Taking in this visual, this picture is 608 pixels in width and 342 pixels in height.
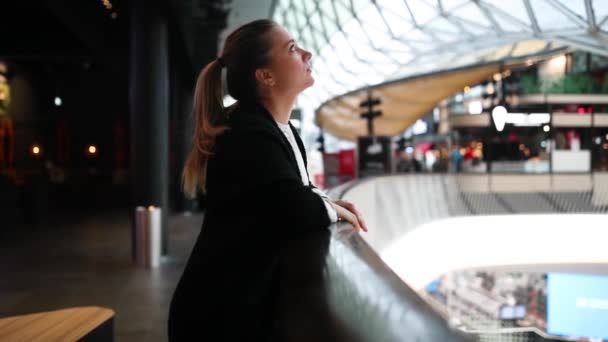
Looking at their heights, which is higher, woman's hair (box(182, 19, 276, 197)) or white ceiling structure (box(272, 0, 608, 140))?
white ceiling structure (box(272, 0, 608, 140))

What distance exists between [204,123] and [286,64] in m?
0.45

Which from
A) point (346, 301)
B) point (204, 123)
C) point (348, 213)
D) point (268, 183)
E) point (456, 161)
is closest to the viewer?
point (346, 301)

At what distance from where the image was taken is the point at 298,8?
121 ft

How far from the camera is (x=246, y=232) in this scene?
1.97m

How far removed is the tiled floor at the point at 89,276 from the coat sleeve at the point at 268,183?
18.5ft

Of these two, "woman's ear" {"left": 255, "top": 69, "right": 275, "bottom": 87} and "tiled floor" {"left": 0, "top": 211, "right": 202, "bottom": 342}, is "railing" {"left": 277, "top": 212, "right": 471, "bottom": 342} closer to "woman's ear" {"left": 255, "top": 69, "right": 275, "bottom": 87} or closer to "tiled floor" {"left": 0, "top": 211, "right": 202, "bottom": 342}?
"woman's ear" {"left": 255, "top": 69, "right": 275, "bottom": 87}

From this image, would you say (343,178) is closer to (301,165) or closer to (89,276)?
(89,276)

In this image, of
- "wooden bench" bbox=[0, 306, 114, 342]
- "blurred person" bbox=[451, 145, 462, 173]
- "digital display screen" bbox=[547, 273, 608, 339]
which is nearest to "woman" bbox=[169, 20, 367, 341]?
"wooden bench" bbox=[0, 306, 114, 342]

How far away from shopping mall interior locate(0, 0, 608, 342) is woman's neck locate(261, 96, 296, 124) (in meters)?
0.53

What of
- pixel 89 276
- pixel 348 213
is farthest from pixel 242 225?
pixel 89 276

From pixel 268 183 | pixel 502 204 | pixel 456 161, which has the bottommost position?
pixel 502 204

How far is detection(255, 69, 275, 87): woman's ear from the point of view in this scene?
247 centimetres

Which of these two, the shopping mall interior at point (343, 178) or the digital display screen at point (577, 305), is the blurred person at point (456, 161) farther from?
the digital display screen at point (577, 305)

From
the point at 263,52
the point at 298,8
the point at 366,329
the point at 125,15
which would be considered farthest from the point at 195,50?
the point at 366,329
